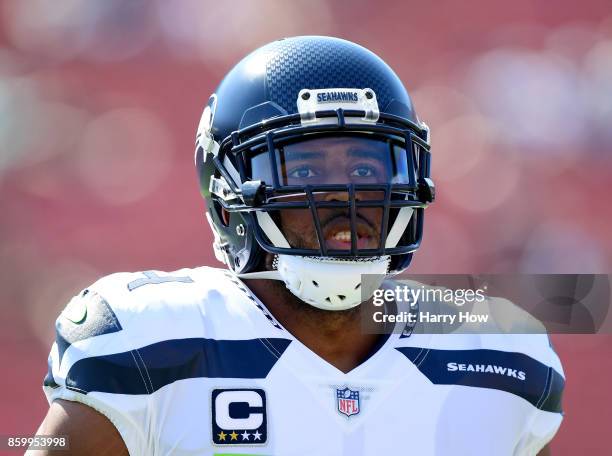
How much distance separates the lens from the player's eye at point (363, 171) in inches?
70.0

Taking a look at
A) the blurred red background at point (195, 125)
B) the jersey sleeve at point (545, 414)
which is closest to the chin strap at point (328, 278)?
the jersey sleeve at point (545, 414)

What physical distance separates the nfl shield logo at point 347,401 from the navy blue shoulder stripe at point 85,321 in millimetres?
419

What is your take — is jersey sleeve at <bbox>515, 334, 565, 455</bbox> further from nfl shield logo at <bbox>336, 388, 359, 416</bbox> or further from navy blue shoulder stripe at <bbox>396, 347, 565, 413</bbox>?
nfl shield logo at <bbox>336, 388, 359, 416</bbox>

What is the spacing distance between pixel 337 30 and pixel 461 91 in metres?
0.87

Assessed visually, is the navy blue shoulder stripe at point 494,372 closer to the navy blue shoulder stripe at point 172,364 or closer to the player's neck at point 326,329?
the player's neck at point 326,329

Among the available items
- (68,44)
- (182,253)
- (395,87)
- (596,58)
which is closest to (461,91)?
(596,58)

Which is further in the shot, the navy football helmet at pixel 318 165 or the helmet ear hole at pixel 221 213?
the helmet ear hole at pixel 221 213

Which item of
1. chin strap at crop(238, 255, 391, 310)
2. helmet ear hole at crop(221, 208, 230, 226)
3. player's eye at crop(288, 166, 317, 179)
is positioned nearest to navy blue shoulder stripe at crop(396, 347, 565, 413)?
chin strap at crop(238, 255, 391, 310)

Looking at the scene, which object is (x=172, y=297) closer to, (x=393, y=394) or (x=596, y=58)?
(x=393, y=394)

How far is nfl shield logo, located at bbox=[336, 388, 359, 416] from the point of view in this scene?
1654mm

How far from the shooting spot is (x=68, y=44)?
531cm

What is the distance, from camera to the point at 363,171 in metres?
1.79

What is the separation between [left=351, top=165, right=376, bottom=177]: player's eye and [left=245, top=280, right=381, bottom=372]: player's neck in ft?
0.87

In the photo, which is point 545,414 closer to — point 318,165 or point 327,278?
point 327,278
